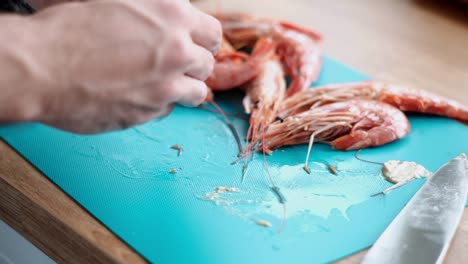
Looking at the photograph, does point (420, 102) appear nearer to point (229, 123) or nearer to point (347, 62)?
point (347, 62)

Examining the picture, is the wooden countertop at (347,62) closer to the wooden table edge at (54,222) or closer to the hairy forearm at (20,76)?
the wooden table edge at (54,222)

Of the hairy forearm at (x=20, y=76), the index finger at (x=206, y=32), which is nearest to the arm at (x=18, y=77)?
the hairy forearm at (x=20, y=76)

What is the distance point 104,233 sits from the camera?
103 centimetres

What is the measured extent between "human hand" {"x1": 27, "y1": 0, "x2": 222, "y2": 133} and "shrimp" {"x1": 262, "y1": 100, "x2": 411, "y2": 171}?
0.47 m

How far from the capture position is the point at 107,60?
789mm

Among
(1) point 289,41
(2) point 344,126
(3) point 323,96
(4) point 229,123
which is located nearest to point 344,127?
(2) point 344,126

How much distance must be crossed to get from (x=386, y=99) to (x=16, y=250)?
0.82m

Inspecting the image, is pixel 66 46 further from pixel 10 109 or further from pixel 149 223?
pixel 149 223

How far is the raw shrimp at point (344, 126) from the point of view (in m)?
1.30

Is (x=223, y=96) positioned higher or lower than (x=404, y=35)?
lower

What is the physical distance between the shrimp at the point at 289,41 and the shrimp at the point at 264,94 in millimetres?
31

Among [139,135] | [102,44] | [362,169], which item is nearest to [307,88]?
[362,169]

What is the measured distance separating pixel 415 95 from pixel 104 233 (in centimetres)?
76

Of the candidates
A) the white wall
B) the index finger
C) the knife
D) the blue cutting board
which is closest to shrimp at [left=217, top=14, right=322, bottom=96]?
the blue cutting board
